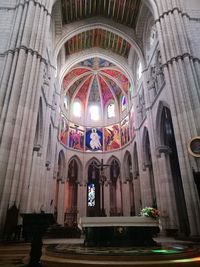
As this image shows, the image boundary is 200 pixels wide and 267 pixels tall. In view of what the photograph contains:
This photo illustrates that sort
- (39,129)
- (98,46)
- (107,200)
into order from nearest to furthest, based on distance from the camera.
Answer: (39,129) → (98,46) → (107,200)

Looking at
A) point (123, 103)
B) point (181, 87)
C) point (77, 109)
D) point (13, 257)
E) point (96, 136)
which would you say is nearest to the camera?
point (13, 257)

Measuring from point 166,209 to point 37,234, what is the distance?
37.2 feet

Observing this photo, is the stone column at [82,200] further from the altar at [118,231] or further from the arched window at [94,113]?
the altar at [118,231]

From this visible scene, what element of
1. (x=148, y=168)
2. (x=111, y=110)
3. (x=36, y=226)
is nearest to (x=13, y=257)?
(x=36, y=226)

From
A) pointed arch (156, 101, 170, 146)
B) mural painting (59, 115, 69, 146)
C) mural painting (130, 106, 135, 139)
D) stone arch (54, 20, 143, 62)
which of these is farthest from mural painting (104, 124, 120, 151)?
pointed arch (156, 101, 170, 146)

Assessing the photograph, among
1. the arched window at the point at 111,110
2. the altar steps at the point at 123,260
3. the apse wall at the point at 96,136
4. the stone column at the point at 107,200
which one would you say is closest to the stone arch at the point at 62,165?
the apse wall at the point at 96,136

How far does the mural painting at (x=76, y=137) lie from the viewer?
26734mm

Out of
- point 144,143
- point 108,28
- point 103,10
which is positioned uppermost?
point 103,10

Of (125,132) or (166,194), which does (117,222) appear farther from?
(125,132)

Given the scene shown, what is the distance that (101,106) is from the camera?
30.0 meters

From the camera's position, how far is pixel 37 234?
411 cm

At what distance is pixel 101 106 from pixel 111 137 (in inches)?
191

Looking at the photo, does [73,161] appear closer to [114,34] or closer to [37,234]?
[114,34]

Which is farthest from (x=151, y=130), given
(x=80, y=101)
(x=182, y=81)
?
(x=80, y=101)
